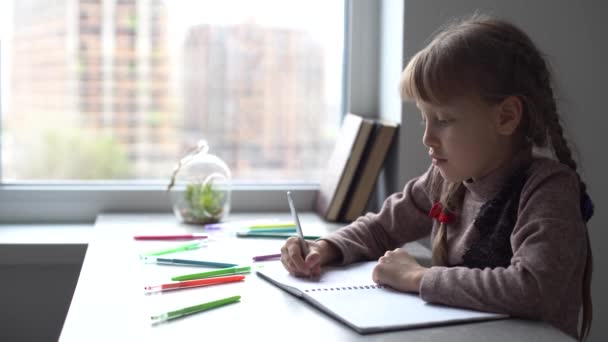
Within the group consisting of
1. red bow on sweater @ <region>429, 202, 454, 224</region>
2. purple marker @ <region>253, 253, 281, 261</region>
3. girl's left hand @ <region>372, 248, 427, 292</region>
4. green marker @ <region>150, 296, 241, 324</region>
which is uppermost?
red bow on sweater @ <region>429, 202, 454, 224</region>

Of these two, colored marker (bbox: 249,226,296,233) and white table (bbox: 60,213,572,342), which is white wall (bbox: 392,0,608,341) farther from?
white table (bbox: 60,213,572,342)

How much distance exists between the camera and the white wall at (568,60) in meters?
1.80

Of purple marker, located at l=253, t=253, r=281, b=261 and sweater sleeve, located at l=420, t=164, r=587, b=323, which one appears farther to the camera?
purple marker, located at l=253, t=253, r=281, b=261

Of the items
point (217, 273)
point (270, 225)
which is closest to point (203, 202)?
point (270, 225)

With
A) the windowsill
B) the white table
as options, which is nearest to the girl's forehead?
the white table

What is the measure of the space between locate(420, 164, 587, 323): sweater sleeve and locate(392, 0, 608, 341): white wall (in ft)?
2.15

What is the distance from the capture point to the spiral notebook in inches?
40.1

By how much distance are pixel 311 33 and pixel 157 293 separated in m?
1.16

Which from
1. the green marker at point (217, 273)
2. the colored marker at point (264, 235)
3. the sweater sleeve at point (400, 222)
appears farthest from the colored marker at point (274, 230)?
the green marker at point (217, 273)

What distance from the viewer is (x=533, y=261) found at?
42.4 inches

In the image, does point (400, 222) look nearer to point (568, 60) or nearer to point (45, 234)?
point (568, 60)

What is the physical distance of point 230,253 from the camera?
1.50m

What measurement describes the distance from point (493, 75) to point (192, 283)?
22.0 inches

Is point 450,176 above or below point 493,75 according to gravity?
below
